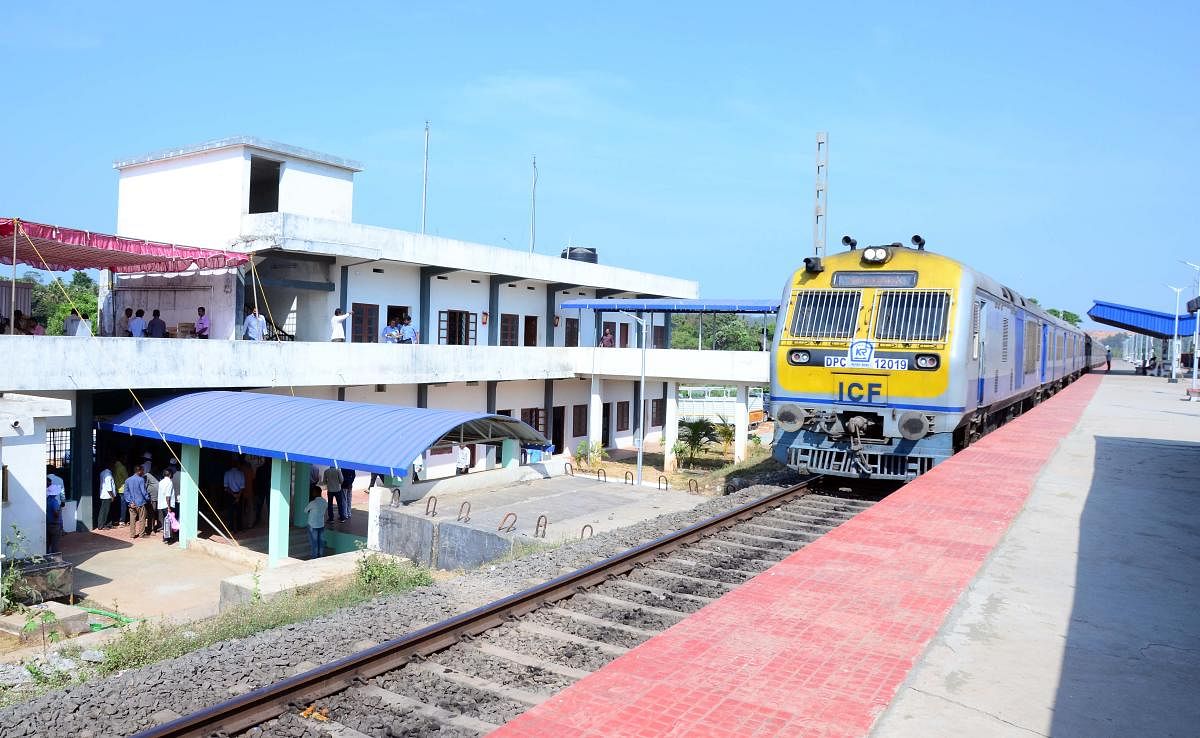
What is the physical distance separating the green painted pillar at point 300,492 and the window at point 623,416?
695 inches

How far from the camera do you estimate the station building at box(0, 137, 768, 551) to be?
15.9 metres

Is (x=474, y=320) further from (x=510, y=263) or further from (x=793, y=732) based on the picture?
(x=793, y=732)

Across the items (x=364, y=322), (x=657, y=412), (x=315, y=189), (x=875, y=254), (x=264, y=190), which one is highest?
(x=264, y=190)

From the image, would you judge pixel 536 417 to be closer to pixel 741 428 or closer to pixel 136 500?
pixel 741 428

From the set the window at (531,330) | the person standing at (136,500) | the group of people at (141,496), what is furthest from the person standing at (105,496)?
the window at (531,330)

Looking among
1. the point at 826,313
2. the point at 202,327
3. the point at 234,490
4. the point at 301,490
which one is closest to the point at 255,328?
the point at 202,327

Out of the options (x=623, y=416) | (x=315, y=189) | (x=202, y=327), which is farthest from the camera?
(x=623, y=416)

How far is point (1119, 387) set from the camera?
105 feet

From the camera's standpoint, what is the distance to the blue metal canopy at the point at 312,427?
1296 cm

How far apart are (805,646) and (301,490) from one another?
13911 mm

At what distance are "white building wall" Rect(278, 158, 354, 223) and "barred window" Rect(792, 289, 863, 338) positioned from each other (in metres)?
13.4

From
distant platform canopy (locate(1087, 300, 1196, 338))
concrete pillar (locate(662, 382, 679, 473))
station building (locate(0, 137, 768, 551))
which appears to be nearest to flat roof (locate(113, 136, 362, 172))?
station building (locate(0, 137, 768, 551))

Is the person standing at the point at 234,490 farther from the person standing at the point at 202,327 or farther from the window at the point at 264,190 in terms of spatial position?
the window at the point at 264,190

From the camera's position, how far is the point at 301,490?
16.9 meters
